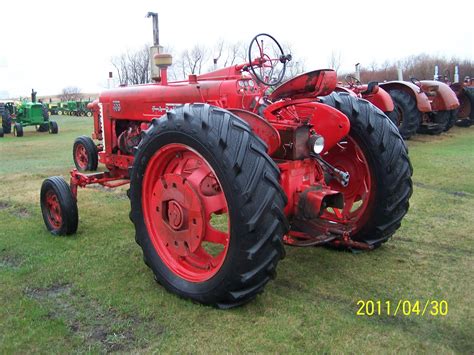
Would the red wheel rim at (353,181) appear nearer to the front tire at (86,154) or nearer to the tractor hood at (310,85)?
the tractor hood at (310,85)

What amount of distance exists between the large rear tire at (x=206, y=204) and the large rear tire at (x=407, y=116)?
387 inches

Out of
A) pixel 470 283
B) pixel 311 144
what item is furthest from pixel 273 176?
pixel 470 283

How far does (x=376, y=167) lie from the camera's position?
3639mm

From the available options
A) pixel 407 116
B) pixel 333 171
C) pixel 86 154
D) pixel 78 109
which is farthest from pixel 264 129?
pixel 78 109

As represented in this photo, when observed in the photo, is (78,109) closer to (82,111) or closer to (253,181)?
(82,111)

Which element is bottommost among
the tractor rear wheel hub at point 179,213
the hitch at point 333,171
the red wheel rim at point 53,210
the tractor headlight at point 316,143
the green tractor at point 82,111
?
the red wheel rim at point 53,210

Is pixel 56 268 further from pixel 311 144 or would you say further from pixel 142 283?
pixel 311 144

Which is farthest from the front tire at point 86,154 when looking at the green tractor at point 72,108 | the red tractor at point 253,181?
the green tractor at point 72,108

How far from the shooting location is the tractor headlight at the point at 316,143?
3273mm

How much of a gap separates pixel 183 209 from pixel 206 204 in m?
0.19

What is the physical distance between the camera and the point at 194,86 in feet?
15.4

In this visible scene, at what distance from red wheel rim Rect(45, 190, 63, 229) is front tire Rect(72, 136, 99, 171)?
3762mm

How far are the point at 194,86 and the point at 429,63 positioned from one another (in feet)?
106

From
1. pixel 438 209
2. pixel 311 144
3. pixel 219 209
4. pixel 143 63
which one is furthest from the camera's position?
pixel 143 63
